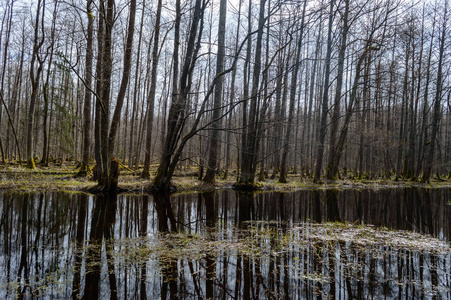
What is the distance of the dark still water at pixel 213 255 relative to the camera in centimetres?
322

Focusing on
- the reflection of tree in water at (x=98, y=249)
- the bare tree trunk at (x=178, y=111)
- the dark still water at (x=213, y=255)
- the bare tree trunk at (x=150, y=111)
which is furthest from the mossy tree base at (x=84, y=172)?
the reflection of tree in water at (x=98, y=249)

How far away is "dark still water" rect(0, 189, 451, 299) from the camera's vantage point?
322 centimetres

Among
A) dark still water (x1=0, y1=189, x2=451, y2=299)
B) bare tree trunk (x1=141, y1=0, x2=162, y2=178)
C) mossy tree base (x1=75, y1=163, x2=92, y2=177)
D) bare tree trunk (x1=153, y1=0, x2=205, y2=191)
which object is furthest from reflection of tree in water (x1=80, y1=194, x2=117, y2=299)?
bare tree trunk (x1=141, y1=0, x2=162, y2=178)

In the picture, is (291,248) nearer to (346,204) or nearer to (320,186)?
(346,204)

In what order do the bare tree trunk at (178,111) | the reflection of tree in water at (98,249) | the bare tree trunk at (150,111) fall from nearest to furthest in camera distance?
the reflection of tree in water at (98,249) < the bare tree trunk at (178,111) < the bare tree trunk at (150,111)

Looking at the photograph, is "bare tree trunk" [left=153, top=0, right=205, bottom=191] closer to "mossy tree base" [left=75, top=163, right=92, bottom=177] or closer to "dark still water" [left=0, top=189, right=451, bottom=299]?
"dark still water" [left=0, top=189, right=451, bottom=299]

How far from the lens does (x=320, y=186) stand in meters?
17.5

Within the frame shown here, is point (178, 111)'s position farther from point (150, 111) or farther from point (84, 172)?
point (84, 172)

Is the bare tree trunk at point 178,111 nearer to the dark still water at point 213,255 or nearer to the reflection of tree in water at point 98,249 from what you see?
the reflection of tree in water at point 98,249

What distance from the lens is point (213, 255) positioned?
173 inches

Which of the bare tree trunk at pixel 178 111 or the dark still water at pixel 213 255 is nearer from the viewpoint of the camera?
the dark still water at pixel 213 255

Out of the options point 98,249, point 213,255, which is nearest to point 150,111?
point 98,249

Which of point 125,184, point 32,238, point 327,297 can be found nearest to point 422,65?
point 125,184

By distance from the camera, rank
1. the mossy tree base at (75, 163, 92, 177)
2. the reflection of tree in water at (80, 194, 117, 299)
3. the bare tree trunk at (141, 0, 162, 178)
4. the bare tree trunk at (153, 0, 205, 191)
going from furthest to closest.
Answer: the bare tree trunk at (141, 0, 162, 178), the mossy tree base at (75, 163, 92, 177), the bare tree trunk at (153, 0, 205, 191), the reflection of tree in water at (80, 194, 117, 299)
